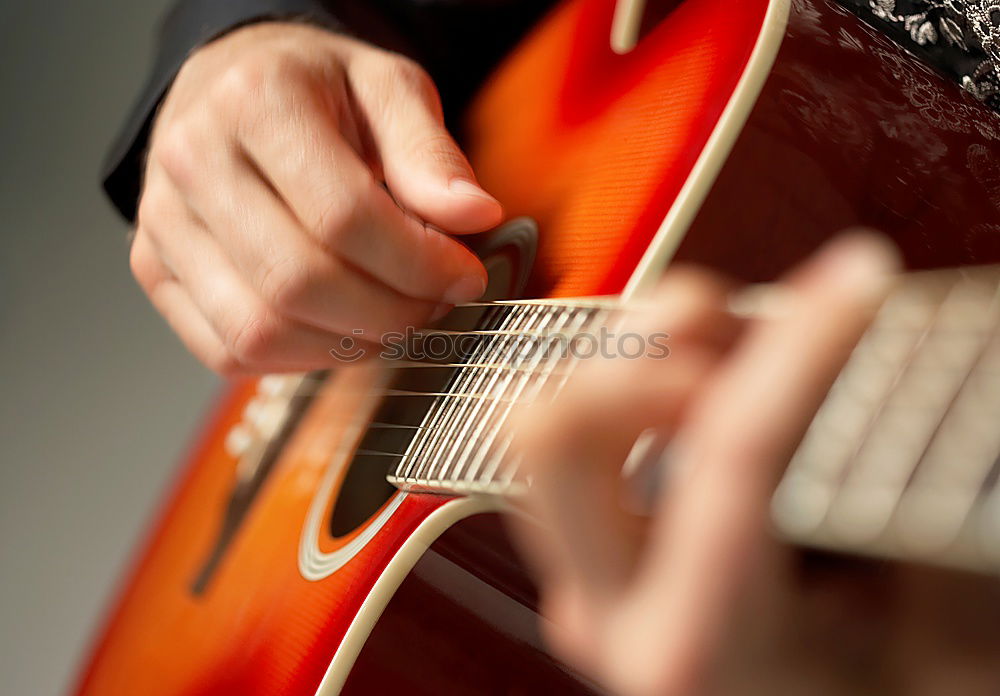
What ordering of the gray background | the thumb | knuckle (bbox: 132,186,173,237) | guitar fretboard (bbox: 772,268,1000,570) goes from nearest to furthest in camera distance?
guitar fretboard (bbox: 772,268,1000,570)
the thumb
knuckle (bbox: 132,186,173,237)
the gray background

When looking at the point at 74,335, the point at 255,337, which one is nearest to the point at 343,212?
the point at 255,337

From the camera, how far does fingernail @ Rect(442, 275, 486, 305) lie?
1.72 ft

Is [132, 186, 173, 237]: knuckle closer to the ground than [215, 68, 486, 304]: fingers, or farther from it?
closer to the ground

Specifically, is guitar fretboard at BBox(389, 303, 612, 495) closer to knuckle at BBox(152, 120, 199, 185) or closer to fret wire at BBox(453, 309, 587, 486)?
fret wire at BBox(453, 309, 587, 486)

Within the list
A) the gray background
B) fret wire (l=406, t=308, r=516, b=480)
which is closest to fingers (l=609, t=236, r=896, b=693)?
fret wire (l=406, t=308, r=516, b=480)

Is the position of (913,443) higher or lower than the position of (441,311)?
higher

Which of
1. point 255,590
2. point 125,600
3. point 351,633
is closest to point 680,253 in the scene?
A: point 351,633

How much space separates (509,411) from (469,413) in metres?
0.05

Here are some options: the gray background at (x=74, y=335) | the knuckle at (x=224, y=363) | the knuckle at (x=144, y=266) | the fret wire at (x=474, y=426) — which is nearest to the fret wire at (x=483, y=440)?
the fret wire at (x=474, y=426)

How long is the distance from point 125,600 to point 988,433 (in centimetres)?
80

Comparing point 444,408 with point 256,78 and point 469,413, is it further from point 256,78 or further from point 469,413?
point 256,78

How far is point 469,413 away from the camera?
47 centimetres

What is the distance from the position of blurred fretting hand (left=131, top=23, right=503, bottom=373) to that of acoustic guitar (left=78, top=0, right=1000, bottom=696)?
5 centimetres

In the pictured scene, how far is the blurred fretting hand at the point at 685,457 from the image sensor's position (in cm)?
28
